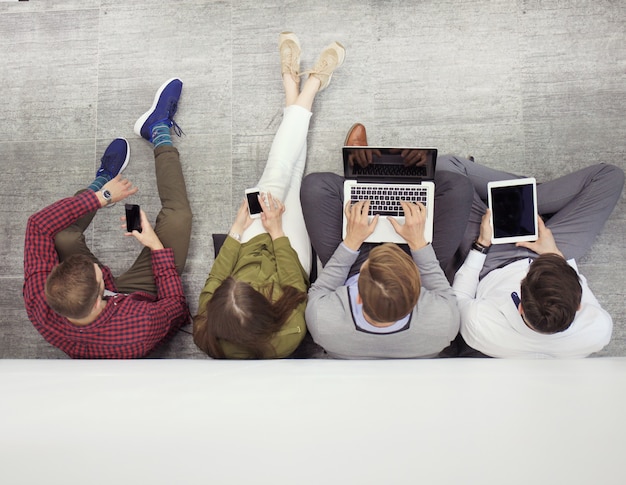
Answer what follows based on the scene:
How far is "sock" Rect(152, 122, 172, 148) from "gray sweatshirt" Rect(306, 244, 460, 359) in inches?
40.7

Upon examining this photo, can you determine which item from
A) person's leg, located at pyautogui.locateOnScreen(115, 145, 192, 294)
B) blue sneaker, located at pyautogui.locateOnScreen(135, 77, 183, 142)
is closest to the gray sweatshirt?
person's leg, located at pyautogui.locateOnScreen(115, 145, 192, 294)

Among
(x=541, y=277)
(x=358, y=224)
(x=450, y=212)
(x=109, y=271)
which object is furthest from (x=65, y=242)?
(x=541, y=277)

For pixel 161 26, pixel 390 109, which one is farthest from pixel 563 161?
pixel 161 26

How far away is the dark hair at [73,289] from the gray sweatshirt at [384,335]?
2.41 ft

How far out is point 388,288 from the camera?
5.27 ft

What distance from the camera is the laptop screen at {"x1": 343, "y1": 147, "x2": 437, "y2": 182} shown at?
6.72 feet

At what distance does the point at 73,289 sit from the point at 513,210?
163 cm

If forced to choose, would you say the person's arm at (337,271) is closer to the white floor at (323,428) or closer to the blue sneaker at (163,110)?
the white floor at (323,428)

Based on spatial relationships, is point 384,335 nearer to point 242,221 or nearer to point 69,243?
point 242,221

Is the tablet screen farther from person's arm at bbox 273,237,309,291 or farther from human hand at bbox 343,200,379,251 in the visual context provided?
person's arm at bbox 273,237,309,291

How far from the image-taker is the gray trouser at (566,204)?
2084mm

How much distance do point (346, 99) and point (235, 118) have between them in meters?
0.51

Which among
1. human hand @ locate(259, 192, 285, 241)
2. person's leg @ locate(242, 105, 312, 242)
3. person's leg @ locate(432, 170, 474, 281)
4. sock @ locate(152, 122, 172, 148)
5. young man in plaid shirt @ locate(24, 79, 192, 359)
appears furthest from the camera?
sock @ locate(152, 122, 172, 148)

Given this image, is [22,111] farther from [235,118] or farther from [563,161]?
[563,161]
